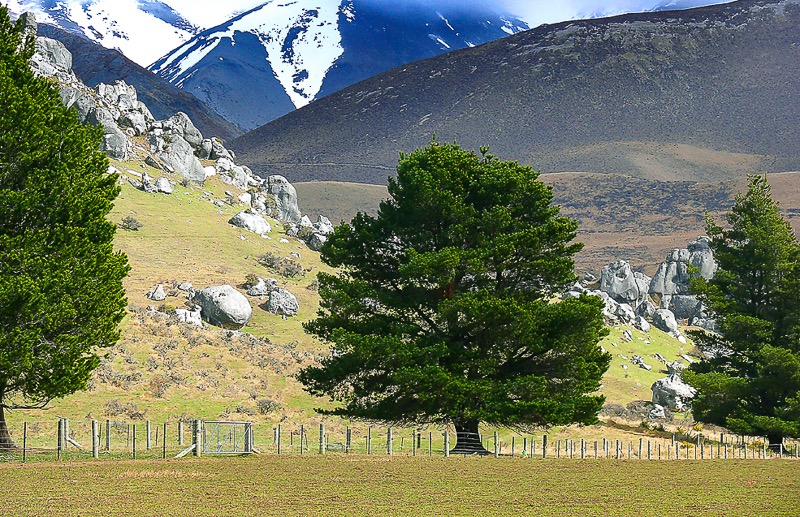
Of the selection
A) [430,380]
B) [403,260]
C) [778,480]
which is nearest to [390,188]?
[403,260]

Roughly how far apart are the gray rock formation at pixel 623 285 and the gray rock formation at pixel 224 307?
61388 millimetres

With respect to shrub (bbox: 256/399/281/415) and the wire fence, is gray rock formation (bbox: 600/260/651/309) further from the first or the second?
shrub (bbox: 256/399/281/415)

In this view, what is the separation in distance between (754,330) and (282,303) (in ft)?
118

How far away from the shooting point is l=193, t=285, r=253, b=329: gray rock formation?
64500 millimetres

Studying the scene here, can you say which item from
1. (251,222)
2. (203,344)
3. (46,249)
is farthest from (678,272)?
(46,249)

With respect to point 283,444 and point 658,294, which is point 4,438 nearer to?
point 283,444

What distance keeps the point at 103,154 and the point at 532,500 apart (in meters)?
17.2

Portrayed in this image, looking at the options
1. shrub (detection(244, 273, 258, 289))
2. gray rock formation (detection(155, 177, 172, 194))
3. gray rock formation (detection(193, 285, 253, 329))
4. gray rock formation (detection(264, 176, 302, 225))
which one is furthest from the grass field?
gray rock formation (detection(264, 176, 302, 225))

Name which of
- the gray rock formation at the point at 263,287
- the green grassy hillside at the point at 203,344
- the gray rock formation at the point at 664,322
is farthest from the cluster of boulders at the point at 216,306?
the gray rock formation at the point at 664,322

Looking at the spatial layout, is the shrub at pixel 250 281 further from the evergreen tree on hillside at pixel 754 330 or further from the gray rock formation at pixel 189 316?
the evergreen tree on hillside at pixel 754 330

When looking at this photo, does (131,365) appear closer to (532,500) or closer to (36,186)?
(36,186)

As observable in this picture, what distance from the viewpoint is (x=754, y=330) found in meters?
44.3

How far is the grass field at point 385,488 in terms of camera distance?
62.3ft

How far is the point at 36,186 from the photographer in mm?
26375
